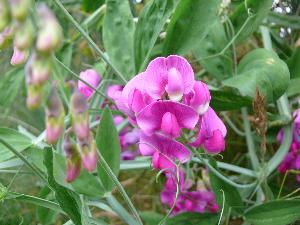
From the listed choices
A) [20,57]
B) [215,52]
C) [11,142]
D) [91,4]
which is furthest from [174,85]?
[91,4]

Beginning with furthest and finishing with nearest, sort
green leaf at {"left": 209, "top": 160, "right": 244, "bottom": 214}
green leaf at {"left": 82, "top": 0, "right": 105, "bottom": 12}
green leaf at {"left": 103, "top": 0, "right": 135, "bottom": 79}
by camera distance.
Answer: green leaf at {"left": 82, "top": 0, "right": 105, "bottom": 12} < green leaf at {"left": 103, "top": 0, "right": 135, "bottom": 79} < green leaf at {"left": 209, "top": 160, "right": 244, "bottom": 214}

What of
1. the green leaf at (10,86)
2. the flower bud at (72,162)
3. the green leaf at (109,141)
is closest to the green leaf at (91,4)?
the green leaf at (10,86)

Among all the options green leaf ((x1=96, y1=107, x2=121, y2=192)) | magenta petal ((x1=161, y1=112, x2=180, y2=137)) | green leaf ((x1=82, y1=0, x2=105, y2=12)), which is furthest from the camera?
green leaf ((x1=82, y1=0, x2=105, y2=12))

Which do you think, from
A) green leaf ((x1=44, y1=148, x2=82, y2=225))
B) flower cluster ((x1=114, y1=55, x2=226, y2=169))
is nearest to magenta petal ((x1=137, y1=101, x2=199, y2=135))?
flower cluster ((x1=114, y1=55, x2=226, y2=169))

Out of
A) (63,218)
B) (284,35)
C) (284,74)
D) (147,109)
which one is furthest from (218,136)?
(63,218)

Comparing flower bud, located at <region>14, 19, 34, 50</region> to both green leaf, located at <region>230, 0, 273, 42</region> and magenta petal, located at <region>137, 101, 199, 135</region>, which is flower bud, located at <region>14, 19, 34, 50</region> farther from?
green leaf, located at <region>230, 0, 273, 42</region>

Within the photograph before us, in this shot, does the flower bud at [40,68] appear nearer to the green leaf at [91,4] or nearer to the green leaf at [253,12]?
the green leaf at [253,12]
